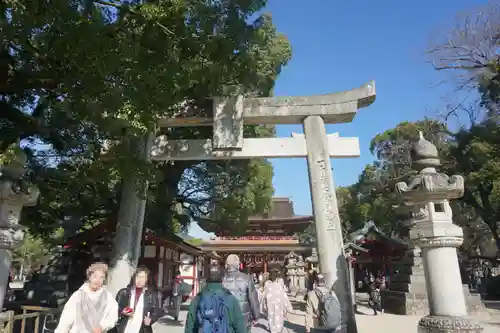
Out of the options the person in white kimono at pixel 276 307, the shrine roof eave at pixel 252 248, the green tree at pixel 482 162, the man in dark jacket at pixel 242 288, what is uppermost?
the green tree at pixel 482 162

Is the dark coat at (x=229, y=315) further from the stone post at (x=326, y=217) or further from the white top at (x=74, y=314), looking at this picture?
the stone post at (x=326, y=217)

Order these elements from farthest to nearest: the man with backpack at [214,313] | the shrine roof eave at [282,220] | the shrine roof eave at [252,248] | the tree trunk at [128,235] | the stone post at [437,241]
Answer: the shrine roof eave at [282,220], the shrine roof eave at [252,248], the tree trunk at [128,235], the stone post at [437,241], the man with backpack at [214,313]

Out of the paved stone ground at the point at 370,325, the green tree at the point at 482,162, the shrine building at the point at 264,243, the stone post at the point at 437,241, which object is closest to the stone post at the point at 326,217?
the paved stone ground at the point at 370,325

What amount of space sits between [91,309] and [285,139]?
23.4ft

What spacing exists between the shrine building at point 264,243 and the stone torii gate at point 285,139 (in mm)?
14708

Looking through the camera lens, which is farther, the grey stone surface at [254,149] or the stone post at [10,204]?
the grey stone surface at [254,149]

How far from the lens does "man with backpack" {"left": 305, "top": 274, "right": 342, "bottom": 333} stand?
508 centimetres

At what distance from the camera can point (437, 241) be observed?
17.5 ft

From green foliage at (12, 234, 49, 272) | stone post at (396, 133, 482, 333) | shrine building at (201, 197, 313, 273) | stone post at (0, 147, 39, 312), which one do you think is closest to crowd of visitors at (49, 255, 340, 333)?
stone post at (396, 133, 482, 333)

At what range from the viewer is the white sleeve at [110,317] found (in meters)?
3.72

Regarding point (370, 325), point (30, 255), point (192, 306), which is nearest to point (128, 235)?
point (192, 306)

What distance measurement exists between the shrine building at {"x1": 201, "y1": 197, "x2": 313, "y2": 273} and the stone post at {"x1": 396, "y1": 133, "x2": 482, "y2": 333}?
61.4 feet

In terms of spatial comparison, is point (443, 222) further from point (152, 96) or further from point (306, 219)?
point (306, 219)

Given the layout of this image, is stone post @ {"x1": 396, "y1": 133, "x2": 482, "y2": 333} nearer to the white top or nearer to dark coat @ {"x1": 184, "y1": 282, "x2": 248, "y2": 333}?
dark coat @ {"x1": 184, "y1": 282, "x2": 248, "y2": 333}
